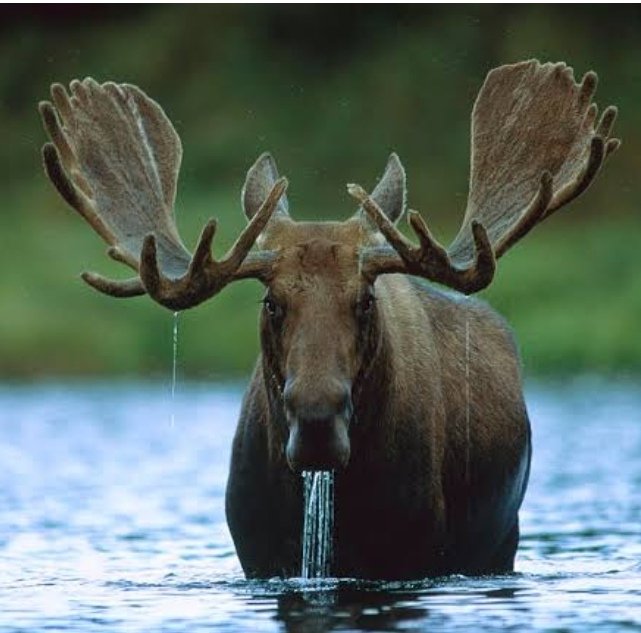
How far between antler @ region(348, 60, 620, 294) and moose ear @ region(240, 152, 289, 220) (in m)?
0.76

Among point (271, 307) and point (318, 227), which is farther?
point (318, 227)

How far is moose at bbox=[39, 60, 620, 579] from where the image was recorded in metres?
12.4

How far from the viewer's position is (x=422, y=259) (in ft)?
41.6

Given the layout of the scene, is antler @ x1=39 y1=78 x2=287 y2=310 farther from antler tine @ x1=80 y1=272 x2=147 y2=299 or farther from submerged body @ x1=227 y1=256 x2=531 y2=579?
submerged body @ x1=227 y1=256 x2=531 y2=579

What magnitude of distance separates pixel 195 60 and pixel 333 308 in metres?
89.7

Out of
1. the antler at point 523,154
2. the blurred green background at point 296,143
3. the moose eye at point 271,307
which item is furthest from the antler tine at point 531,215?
the blurred green background at point 296,143

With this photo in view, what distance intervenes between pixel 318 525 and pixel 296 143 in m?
81.3

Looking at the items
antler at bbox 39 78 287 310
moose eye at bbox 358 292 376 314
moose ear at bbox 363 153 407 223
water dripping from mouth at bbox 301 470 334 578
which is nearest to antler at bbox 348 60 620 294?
moose eye at bbox 358 292 376 314

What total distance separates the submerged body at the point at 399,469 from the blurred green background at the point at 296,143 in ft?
123

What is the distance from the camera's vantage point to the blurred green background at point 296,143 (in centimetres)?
5462

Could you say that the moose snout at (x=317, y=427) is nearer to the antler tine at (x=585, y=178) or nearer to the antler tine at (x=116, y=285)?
the antler tine at (x=116, y=285)

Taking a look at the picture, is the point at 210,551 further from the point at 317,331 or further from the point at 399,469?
the point at 317,331

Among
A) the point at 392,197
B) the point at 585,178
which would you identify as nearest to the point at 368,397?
the point at 392,197

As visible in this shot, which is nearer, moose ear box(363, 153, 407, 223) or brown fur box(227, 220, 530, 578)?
brown fur box(227, 220, 530, 578)
